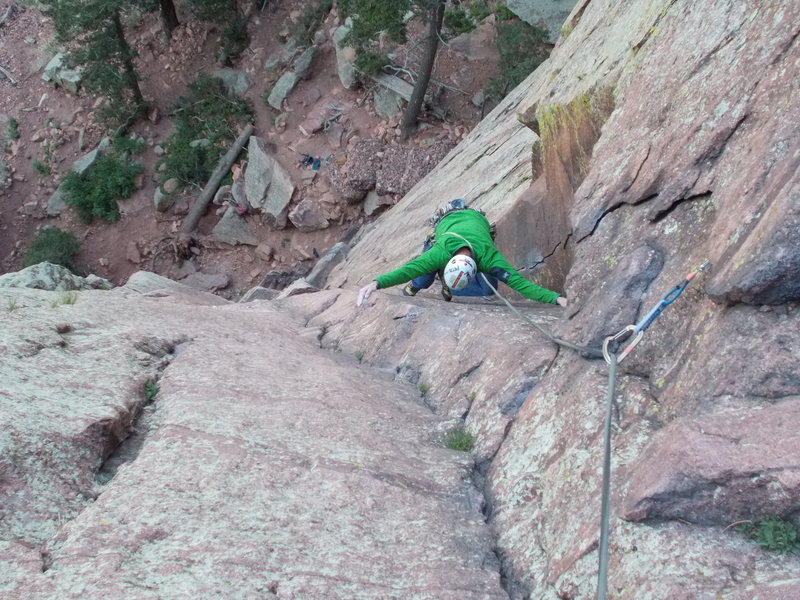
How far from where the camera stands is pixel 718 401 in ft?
12.4

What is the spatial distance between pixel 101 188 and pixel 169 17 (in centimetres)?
752

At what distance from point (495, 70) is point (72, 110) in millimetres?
17005

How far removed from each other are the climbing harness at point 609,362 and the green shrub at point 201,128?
20322 mm

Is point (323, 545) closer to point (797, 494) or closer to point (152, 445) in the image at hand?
point (152, 445)

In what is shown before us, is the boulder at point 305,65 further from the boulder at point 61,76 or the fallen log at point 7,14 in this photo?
the fallen log at point 7,14

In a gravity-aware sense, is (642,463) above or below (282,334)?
above

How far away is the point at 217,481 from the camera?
4254 mm

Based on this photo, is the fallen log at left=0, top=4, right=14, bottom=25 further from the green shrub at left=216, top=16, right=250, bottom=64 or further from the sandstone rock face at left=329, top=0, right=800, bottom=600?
the sandstone rock face at left=329, top=0, right=800, bottom=600


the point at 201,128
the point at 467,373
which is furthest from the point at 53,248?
the point at 467,373

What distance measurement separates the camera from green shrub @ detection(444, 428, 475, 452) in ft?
17.0

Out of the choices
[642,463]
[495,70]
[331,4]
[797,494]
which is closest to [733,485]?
[797,494]

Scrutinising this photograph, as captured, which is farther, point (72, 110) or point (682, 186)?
point (72, 110)

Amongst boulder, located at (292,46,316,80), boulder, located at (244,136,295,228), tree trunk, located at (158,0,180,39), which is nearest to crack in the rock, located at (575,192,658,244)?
boulder, located at (244,136,295,228)

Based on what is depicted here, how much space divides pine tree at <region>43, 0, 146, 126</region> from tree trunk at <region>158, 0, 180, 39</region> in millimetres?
3012
